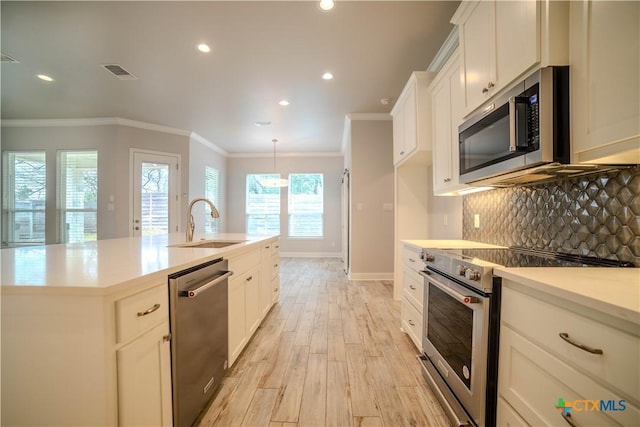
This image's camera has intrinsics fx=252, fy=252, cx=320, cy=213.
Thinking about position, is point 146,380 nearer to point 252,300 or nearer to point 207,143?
point 252,300

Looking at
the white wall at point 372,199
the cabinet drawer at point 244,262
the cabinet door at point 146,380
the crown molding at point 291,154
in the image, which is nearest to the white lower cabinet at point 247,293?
the cabinet drawer at point 244,262

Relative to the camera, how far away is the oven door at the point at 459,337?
114cm

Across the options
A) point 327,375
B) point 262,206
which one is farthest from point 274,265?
point 262,206

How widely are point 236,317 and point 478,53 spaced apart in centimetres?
236

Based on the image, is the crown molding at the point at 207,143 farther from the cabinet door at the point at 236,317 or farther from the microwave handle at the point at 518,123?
the microwave handle at the point at 518,123

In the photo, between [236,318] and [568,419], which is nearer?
[568,419]

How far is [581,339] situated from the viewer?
750 mm

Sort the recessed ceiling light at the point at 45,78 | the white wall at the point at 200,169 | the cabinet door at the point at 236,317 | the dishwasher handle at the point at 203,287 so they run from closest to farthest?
the dishwasher handle at the point at 203,287 → the cabinet door at the point at 236,317 → the recessed ceiling light at the point at 45,78 → the white wall at the point at 200,169

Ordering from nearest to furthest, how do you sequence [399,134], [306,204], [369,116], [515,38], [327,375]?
[515,38] < [327,375] < [399,134] < [369,116] < [306,204]

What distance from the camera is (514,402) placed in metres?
1.00

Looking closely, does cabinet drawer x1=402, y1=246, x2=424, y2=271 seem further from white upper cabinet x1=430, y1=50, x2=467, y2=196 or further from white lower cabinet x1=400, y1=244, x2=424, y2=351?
white upper cabinet x1=430, y1=50, x2=467, y2=196

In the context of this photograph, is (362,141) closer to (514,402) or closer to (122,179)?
(514,402)

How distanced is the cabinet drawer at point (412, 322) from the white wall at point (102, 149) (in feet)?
16.4

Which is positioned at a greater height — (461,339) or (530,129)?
(530,129)
